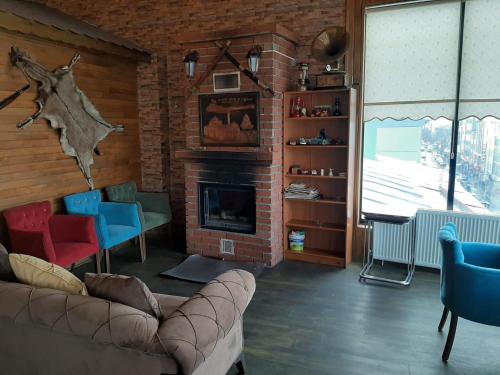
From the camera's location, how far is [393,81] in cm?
438

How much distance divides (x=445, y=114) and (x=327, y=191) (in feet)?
4.74

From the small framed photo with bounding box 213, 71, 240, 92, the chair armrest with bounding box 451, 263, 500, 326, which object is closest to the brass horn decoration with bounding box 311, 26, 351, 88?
the small framed photo with bounding box 213, 71, 240, 92

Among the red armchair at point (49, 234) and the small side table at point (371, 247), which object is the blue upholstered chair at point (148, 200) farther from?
the small side table at point (371, 247)

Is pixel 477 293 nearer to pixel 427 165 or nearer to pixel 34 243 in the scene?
pixel 427 165

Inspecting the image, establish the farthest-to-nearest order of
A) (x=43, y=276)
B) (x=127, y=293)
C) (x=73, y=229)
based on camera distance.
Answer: (x=73, y=229) < (x=43, y=276) < (x=127, y=293)

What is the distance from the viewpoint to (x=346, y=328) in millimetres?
3189

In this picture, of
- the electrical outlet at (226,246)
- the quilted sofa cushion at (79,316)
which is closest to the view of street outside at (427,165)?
the electrical outlet at (226,246)

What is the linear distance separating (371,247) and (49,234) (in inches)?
129

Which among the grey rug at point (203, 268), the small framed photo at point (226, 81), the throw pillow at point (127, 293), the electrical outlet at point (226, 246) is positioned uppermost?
the small framed photo at point (226, 81)

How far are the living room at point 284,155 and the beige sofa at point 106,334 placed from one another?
980 millimetres

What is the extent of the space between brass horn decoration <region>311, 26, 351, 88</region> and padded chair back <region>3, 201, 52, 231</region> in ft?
9.92

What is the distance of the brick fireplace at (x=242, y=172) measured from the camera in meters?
4.31

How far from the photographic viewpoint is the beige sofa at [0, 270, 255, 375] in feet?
6.02

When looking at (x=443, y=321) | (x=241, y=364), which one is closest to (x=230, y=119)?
(x=241, y=364)
